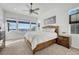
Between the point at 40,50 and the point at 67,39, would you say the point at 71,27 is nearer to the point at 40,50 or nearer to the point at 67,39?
the point at 67,39

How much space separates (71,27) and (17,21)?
166 centimetres

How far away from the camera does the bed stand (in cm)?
244

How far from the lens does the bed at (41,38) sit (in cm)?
244

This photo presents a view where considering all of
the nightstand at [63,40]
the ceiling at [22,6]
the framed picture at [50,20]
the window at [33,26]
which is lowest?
the nightstand at [63,40]

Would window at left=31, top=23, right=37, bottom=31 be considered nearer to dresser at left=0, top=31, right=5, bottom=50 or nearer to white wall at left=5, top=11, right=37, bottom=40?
white wall at left=5, top=11, right=37, bottom=40

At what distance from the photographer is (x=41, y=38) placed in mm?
2555

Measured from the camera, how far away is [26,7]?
2342 mm

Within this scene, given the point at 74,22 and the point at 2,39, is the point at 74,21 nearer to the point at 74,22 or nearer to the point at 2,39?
the point at 74,22

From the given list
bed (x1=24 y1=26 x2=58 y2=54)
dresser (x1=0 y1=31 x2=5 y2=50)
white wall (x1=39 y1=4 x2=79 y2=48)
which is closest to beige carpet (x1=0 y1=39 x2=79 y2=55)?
dresser (x1=0 y1=31 x2=5 y2=50)

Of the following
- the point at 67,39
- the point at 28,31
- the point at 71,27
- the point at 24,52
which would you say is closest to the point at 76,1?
the point at 71,27

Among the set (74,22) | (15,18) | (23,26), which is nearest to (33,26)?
(23,26)

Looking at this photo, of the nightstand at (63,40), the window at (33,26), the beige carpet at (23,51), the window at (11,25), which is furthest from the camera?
the nightstand at (63,40)

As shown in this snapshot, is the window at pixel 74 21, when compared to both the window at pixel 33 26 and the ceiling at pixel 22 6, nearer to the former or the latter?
the ceiling at pixel 22 6

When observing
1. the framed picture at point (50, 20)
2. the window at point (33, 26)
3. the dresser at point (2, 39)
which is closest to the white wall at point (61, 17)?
the framed picture at point (50, 20)
